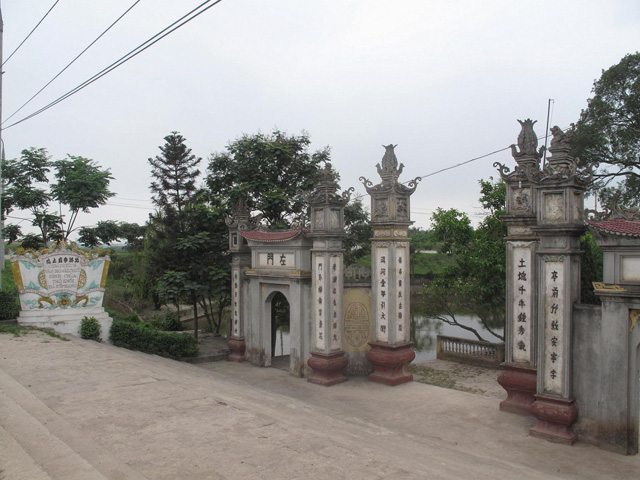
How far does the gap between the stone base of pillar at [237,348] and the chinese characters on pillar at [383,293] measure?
4.09 meters

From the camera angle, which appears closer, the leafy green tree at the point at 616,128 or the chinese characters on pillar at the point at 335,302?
the chinese characters on pillar at the point at 335,302

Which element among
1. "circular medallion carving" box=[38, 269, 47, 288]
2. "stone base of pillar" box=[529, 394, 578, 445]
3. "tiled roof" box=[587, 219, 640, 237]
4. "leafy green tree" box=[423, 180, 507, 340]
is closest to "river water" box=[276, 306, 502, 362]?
"leafy green tree" box=[423, 180, 507, 340]

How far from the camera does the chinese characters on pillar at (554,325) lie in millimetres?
7520

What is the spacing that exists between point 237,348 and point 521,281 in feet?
25.4

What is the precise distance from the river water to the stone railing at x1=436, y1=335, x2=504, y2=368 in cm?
480

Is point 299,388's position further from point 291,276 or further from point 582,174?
point 582,174

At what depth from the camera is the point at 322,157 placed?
15414 mm

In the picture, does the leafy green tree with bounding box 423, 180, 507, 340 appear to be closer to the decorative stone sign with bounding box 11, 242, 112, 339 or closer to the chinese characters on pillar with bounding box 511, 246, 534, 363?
the chinese characters on pillar with bounding box 511, 246, 534, 363

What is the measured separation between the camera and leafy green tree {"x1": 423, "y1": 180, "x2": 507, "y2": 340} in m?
13.0

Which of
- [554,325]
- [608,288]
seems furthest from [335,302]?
[608,288]

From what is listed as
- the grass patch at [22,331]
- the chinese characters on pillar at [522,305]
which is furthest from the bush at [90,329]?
the chinese characters on pillar at [522,305]

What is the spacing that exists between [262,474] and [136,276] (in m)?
22.7

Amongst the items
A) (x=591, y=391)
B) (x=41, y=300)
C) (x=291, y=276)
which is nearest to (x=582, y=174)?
(x=591, y=391)

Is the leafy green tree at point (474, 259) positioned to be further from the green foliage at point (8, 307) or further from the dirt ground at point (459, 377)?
the green foliage at point (8, 307)
